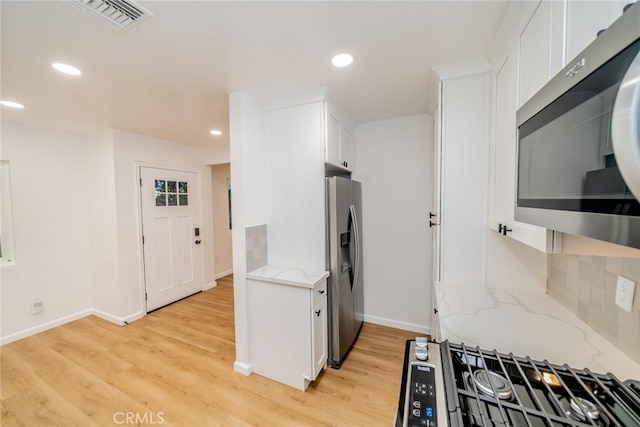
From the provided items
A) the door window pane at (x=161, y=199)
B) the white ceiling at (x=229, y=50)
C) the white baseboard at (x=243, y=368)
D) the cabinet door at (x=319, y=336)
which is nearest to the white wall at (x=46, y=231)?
the white ceiling at (x=229, y=50)

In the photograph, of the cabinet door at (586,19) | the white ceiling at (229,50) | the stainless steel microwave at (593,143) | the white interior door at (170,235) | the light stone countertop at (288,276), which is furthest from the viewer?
the white interior door at (170,235)

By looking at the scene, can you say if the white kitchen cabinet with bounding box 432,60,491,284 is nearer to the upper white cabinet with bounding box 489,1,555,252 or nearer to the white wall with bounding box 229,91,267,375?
the upper white cabinet with bounding box 489,1,555,252

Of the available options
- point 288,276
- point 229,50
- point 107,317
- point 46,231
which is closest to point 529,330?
point 288,276

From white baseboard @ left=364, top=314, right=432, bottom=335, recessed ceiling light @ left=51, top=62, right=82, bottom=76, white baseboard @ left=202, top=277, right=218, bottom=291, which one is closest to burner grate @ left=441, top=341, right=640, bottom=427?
white baseboard @ left=364, top=314, right=432, bottom=335

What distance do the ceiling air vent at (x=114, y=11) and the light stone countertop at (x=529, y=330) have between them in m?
2.10

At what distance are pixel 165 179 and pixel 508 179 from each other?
13.1 ft

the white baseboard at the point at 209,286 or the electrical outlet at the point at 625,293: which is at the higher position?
the electrical outlet at the point at 625,293

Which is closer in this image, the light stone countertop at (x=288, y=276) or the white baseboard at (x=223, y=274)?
the light stone countertop at (x=288, y=276)

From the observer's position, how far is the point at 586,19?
626 millimetres

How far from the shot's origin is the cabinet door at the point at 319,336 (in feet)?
6.20

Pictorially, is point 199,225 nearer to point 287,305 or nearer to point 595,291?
point 287,305

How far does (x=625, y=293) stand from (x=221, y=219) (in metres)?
5.08

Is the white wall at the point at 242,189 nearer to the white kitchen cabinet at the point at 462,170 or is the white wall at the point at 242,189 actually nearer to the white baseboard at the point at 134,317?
the white kitchen cabinet at the point at 462,170

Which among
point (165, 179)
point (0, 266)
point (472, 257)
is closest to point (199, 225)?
point (165, 179)
